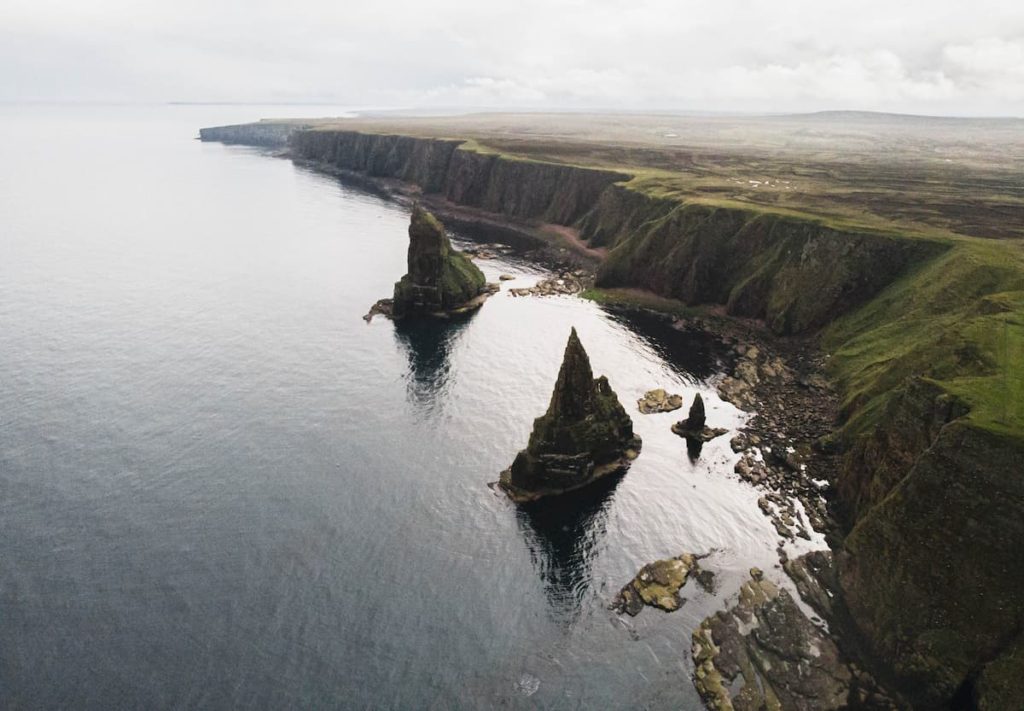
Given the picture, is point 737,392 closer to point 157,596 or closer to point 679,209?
point 679,209

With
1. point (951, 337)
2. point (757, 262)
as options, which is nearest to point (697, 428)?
point (951, 337)

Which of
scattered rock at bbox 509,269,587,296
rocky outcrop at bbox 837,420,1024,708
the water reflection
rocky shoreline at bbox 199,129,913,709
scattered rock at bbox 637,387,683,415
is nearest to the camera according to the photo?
rocky outcrop at bbox 837,420,1024,708

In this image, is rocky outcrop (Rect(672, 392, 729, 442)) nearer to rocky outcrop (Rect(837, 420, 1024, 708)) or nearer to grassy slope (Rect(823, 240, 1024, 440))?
grassy slope (Rect(823, 240, 1024, 440))

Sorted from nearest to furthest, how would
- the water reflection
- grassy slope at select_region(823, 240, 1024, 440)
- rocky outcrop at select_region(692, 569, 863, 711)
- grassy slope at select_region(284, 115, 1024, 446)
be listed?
1. rocky outcrop at select_region(692, 569, 863, 711)
2. grassy slope at select_region(823, 240, 1024, 440)
3. grassy slope at select_region(284, 115, 1024, 446)
4. the water reflection

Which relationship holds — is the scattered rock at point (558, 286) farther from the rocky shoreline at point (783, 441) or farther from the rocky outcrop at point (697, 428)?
the rocky outcrop at point (697, 428)

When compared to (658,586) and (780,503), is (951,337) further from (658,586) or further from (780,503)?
(658,586)

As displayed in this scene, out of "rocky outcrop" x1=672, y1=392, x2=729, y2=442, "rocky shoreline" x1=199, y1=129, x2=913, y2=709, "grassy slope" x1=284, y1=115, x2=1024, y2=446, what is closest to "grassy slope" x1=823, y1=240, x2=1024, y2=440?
"grassy slope" x1=284, y1=115, x2=1024, y2=446
